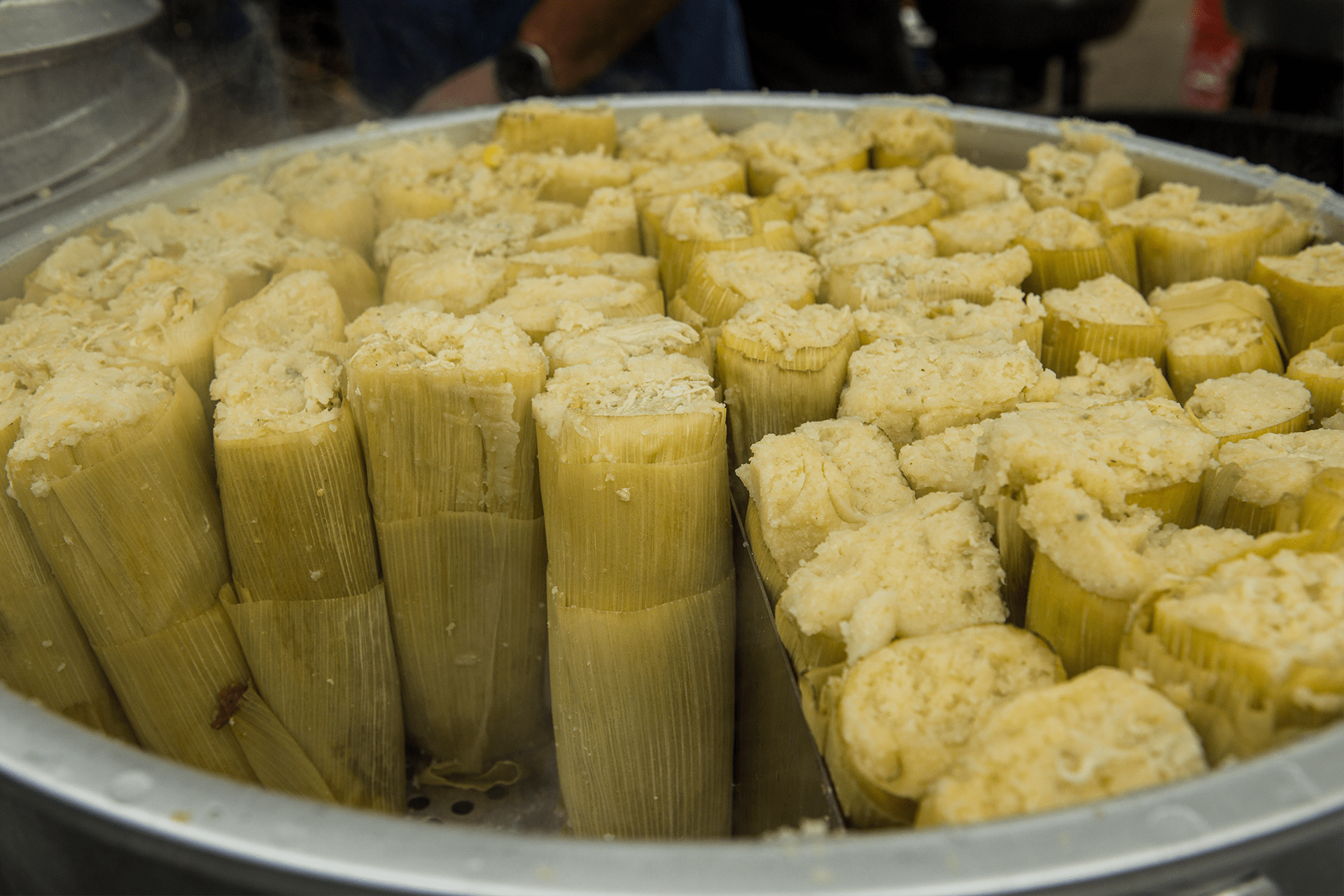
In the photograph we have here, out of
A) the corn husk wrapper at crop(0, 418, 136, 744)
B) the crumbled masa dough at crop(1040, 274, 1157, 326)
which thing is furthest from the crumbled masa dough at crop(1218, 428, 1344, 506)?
the corn husk wrapper at crop(0, 418, 136, 744)

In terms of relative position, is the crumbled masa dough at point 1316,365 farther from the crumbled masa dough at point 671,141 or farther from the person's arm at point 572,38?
the person's arm at point 572,38

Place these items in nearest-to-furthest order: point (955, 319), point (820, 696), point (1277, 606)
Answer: point (1277, 606) < point (820, 696) < point (955, 319)

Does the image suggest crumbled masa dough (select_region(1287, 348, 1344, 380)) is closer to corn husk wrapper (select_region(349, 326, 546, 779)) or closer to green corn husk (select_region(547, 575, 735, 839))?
green corn husk (select_region(547, 575, 735, 839))

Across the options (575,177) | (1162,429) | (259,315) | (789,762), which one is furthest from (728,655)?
(575,177)

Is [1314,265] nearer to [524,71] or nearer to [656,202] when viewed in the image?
[656,202]

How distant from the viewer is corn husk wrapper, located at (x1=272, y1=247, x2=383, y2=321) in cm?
123

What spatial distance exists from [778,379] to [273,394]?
1.71 feet

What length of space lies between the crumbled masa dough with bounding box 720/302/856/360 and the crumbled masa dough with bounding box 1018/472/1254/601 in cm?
35

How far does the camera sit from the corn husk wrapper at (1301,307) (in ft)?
3.59

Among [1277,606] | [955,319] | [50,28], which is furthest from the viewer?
[50,28]

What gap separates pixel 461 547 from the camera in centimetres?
109

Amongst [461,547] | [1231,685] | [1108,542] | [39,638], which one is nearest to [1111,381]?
[1108,542]

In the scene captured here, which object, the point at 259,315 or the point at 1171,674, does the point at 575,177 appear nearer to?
the point at 259,315

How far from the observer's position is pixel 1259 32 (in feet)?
7.74
